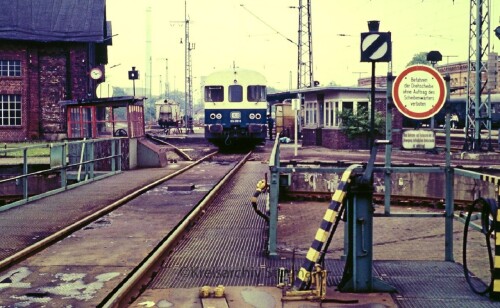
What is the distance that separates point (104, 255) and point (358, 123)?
2509 centimetres

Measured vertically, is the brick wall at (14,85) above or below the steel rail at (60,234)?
above

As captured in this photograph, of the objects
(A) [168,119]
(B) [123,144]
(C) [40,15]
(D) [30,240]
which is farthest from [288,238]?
(A) [168,119]

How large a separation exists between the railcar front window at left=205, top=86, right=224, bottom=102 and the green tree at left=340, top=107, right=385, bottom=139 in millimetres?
5770

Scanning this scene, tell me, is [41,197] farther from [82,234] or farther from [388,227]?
[388,227]

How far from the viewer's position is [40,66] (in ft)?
139

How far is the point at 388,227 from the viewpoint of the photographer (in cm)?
1361

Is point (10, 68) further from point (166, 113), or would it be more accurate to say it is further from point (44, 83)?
point (166, 113)

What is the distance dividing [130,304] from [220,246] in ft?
10.5

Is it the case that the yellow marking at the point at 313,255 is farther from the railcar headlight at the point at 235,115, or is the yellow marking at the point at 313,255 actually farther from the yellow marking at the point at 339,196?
the railcar headlight at the point at 235,115

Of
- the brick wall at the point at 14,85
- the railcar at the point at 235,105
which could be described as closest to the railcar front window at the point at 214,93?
the railcar at the point at 235,105

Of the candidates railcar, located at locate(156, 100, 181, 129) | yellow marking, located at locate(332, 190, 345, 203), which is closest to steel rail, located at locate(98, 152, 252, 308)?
yellow marking, located at locate(332, 190, 345, 203)

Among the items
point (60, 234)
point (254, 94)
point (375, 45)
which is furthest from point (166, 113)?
point (375, 45)

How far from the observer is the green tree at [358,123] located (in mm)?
32562

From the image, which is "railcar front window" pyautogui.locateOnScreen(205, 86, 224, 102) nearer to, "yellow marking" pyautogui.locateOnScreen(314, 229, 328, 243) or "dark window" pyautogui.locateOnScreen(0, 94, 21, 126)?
"dark window" pyautogui.locateOnScreen(0, 94, 21, 126)
